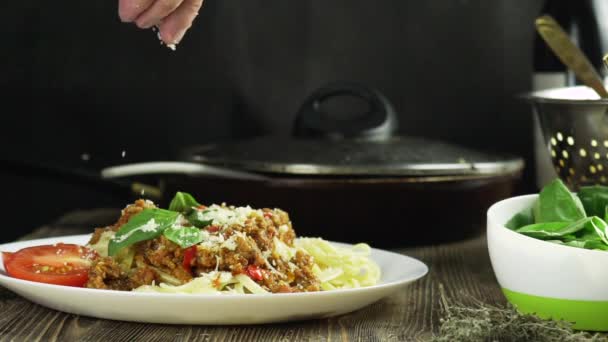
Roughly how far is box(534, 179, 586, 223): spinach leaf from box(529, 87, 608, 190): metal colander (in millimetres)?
184

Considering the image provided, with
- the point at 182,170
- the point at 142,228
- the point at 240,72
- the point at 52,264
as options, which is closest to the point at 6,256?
the point at 52,264

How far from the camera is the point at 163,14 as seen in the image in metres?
1.49

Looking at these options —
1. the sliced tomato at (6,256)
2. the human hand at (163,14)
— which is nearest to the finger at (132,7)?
the human hand at (163,14)

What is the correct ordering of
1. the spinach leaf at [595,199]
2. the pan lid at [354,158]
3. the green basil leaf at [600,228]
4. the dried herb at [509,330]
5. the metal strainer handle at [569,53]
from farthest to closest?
1. the pan lid at [354,158]
2. the metal strainer handle at [569,53]
3. the spinach leaf at [595,199]
4. the green basil leaf at [600,228]
5. the dried herb at [509,330]

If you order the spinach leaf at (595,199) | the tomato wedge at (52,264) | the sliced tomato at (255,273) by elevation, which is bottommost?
the sliced tomato at (255,273)

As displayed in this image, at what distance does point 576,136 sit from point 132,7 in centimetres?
77

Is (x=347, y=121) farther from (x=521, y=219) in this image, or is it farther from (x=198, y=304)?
(x=198, y=304)

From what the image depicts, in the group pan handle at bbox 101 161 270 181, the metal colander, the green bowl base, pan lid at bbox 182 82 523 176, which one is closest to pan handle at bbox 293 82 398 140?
pan lid at bbox 182 82 523 176

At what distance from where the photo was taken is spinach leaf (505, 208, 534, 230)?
145 centimetres

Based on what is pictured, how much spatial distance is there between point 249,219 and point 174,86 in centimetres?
156

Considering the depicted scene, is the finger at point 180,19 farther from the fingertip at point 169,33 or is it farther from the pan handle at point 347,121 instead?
the pan handle at point 347,121

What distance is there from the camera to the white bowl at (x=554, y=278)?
123cm

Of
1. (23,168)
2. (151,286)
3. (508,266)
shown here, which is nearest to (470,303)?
(508,266)

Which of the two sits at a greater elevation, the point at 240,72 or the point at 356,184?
the point at 240,72
